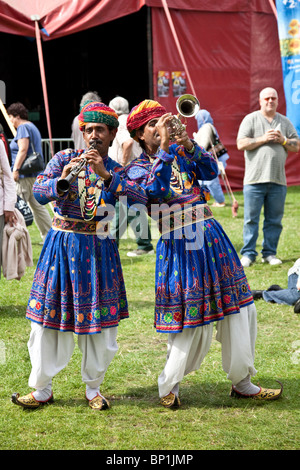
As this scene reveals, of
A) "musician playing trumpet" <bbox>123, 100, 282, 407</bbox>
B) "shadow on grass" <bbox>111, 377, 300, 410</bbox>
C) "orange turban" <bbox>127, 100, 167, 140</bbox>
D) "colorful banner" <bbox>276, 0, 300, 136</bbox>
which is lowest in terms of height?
"shadow on grass" <bbox>111, 377, 300, 410</bbox>

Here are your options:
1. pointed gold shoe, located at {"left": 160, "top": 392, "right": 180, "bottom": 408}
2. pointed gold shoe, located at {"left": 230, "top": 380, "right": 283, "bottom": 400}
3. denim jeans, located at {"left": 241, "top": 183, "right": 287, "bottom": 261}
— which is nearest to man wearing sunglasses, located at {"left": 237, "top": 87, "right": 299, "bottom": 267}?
denim jeans, located at {"left": 241, "top": 183, "right": 287, "bottom": 261}

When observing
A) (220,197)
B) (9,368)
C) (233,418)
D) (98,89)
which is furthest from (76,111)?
(233,418)

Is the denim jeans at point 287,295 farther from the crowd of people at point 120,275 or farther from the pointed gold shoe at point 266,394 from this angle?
the crowd of people at point 120,275

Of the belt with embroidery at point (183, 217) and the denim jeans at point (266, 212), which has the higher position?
the belt with embroidery at point (183, 217)

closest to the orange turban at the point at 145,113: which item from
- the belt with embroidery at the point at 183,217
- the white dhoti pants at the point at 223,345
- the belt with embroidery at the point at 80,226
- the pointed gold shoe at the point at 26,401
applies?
the belt with embroidery at the point at 183,217

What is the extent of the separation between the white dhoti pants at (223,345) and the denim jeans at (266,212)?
3.89m

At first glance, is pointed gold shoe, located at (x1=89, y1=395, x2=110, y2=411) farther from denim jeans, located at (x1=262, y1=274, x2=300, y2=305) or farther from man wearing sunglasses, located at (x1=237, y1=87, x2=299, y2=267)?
man wearing sunglasses, located at (x1=237, y1=87, x2=299, y2=267)

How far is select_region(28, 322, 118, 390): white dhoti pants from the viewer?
385cm

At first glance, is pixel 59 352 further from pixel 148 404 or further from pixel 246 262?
pixel 246 262

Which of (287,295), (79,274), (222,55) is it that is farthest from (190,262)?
(222,55)

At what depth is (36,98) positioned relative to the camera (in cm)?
1648

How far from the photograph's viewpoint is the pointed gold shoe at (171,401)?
3953 mm

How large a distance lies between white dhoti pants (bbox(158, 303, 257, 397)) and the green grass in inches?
8.9

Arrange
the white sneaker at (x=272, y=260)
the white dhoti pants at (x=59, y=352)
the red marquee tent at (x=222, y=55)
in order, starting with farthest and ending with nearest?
1. the red marquee tent at (x=222, y=55)
2. the white sneaker at (x=272, y=260)
3. the white dhoti pants at (x=59, y=352)
